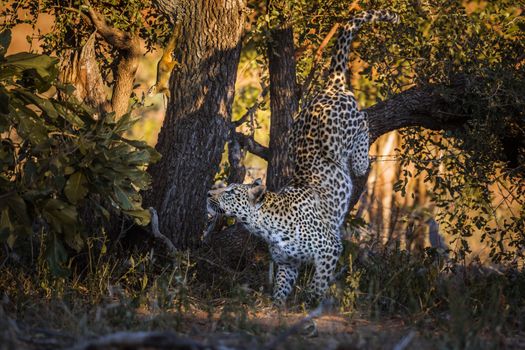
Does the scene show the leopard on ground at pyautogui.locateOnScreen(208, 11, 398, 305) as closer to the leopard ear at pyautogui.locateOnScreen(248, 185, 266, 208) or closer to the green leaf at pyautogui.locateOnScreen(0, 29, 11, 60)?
the leopard ear at pyautogui.locateOnScreen(248, 185, 266, 208)

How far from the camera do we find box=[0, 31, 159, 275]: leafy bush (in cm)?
679

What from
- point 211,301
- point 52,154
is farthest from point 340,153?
point 52,154

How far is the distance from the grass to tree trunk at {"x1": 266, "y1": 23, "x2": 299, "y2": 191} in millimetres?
1338

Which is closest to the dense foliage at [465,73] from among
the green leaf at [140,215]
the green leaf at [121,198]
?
the green leaf at [140,215]

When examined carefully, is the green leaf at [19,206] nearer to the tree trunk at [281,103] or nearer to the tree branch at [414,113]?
the tree trunk at [281,103]

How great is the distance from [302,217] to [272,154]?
6.19 ft

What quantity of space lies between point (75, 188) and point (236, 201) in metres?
1.91

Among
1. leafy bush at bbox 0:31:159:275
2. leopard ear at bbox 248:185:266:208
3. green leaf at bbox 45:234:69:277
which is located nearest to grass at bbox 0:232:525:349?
green leaf at bbox 45:234:69:277

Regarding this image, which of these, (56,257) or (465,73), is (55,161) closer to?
(56,257)

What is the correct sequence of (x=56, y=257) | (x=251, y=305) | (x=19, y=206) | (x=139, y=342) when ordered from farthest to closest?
1. (x=251, y=305)
2. (x=56, y=257)
3. (x=19, y=206)
4. (x=139, y=342)

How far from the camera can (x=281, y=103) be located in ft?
32.8

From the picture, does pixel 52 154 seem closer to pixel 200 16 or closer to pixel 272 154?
pixel 200 16

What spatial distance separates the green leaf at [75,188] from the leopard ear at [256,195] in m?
1.90

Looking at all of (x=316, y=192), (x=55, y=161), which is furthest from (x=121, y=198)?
(x=316, y=192)
